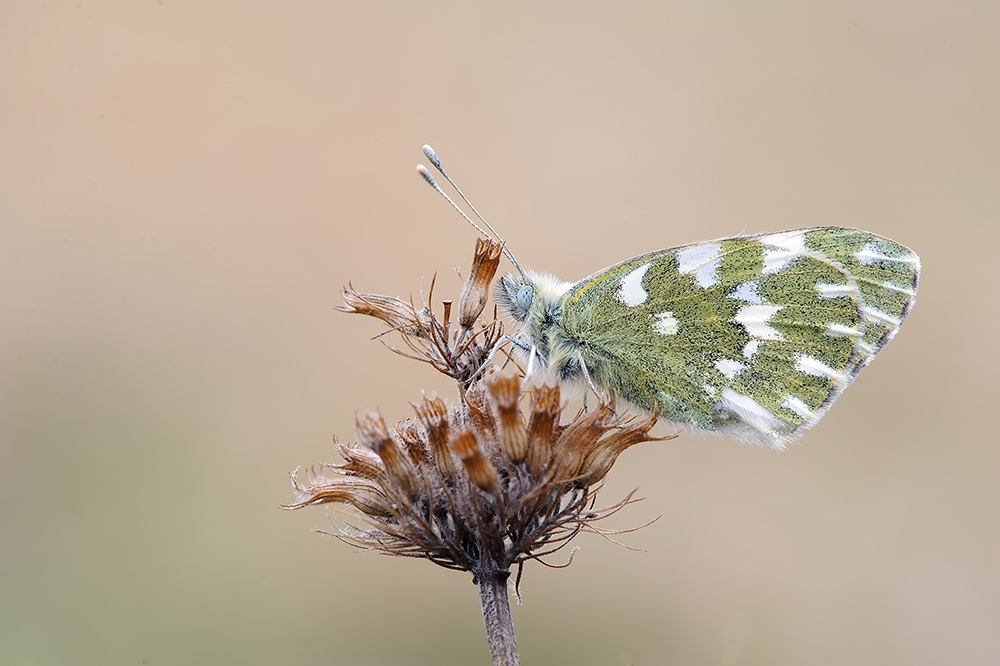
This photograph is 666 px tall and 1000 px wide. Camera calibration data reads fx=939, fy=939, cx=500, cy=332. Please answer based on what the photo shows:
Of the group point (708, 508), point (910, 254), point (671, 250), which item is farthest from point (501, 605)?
point (708, 508)

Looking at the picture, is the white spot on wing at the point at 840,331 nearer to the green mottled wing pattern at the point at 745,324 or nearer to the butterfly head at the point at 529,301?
the green mottled wing pattern at the point at 745,324

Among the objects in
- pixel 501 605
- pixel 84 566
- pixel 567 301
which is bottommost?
pixel 501 605

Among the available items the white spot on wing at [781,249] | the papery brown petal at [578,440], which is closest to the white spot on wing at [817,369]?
the white spot on wing at [781,249]

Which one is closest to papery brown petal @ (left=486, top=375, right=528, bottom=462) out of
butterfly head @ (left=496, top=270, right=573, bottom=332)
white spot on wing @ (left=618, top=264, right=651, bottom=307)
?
butterfly head @ (left=496, top=270, right=573, bottom=332)

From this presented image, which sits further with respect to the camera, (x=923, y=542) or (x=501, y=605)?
(x=923, y=542)

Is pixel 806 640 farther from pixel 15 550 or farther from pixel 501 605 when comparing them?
pixel 15 550

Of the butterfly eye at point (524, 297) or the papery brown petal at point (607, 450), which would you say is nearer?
the papery brown petal at point (607, 450)
